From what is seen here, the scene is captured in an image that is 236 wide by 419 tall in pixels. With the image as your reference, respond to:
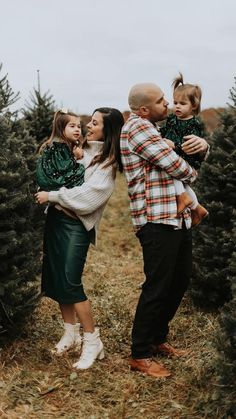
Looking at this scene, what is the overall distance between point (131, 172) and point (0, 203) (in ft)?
3.40

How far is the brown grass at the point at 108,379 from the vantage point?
380cm

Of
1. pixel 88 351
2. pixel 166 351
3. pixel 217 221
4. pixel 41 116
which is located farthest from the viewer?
pixel 41 116

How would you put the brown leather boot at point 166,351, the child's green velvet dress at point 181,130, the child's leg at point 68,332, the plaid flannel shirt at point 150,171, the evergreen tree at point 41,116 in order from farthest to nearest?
the evergreen tree at point 41,116
the brown leather boot at point 166,351
the child's leg at point 68,332
the child's green velvet dress at point 181,130
the plaid flannel shirt at point 150,171

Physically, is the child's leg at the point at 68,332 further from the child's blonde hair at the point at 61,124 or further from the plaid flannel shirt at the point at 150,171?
the child's blonde hair at the point at 61,124

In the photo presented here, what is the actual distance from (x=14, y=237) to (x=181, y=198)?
1.31m

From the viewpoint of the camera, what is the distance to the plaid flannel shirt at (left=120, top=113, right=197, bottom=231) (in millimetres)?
3910

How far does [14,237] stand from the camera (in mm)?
4391

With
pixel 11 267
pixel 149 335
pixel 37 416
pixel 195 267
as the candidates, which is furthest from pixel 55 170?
pixel 195 267

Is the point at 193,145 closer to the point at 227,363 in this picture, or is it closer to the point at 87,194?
Result: the point at 87,194

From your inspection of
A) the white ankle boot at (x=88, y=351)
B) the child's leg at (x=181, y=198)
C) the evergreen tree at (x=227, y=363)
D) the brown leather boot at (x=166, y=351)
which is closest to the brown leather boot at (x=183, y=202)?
the child's leg at (x=181, y=198)

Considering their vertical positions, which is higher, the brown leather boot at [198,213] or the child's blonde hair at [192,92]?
the child's blonde hair at [192,92]

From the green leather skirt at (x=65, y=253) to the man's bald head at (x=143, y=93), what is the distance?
3.22 ft

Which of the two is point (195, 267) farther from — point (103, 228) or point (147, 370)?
point (103, 228)

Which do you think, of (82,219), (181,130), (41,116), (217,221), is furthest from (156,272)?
(41,116)
